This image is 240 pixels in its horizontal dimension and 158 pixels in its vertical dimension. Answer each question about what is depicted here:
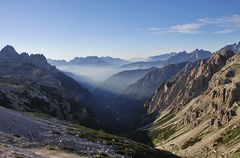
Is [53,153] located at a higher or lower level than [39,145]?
higher

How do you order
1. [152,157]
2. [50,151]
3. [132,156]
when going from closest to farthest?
1. [50,151]
2. [132,156]
3. [152,157]

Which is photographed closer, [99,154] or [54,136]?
[99,154]

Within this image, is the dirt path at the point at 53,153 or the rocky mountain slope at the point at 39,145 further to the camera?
the dirt path at the point at 53,153

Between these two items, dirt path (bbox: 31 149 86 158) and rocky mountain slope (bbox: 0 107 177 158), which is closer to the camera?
rocky mountain slope (bbox: 0 107 177 158)

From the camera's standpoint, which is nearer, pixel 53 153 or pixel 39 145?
pixel 53 153

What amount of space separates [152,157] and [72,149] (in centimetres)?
→ 2096

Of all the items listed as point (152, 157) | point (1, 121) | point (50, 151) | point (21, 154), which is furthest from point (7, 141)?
point (152, 157)

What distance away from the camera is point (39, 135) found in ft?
244

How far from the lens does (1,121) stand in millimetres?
79938

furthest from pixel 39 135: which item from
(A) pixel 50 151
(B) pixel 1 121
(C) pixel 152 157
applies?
(C) pixel 152 157

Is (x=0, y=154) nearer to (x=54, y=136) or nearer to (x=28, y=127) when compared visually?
(x=54, y=136)

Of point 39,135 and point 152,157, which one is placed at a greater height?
point 39,135

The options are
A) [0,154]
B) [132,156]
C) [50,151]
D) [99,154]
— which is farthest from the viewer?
[132,156]

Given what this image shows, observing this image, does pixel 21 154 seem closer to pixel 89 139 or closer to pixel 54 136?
pixel 54 136
